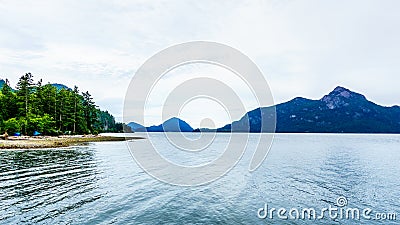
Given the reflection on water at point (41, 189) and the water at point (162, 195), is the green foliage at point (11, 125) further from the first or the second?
the reflection on water at point (41, 189)

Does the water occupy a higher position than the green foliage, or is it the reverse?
the green foliage

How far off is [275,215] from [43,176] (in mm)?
25422

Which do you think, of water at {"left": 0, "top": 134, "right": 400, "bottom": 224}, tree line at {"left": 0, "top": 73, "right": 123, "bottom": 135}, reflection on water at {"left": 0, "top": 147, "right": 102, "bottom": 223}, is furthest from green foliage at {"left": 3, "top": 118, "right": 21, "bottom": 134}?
reflection on water at {"left": 0, "top": 147, "right": 102, "bottom": 223}

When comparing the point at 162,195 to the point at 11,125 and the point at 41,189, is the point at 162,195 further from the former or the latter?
the point at 11,125

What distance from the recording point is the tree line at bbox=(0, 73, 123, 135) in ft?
301

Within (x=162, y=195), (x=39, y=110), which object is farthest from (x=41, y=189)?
(x=39, y=110)

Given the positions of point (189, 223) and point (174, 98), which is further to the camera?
point (174, 98)

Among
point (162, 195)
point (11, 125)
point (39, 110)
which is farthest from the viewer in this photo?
point (39, 110)

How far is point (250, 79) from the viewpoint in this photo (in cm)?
1705

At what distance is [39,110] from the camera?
336 feet

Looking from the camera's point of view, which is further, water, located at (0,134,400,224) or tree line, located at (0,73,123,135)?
tree line, located at (0,73,123,135)

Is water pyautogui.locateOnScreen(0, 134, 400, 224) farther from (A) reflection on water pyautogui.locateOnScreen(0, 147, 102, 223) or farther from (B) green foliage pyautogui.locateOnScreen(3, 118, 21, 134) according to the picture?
(B) green foliage pyautogui.locateOnScreen(3, 118, 21, 134)

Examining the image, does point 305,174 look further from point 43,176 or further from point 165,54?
point 43,176

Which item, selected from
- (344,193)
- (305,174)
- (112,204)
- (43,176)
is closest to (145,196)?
(112,204)
